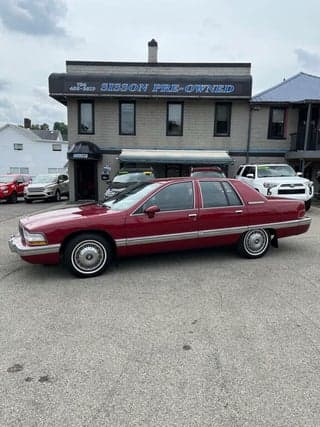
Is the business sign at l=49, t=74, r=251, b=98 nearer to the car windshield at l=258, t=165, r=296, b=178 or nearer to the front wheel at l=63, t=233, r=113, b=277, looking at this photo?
the car windshield at l=258, t=165, r=296, b=178

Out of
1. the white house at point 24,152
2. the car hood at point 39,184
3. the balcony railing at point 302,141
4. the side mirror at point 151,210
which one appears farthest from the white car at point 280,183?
the white house at point 24,152

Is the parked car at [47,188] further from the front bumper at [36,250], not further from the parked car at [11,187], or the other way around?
the front bumper at [36,250]

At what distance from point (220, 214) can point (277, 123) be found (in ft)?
45.8

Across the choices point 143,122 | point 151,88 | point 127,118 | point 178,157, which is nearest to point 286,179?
point 178,157

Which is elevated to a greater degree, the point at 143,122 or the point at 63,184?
the point at 143,122

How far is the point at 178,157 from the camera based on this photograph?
628 inches

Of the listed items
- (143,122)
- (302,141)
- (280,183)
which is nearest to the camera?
(280,183)

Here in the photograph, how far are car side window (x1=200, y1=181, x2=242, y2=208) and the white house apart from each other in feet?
118

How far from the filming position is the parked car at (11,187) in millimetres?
17297

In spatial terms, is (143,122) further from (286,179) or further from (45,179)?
(286,179)

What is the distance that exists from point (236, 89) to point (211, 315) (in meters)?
14.7

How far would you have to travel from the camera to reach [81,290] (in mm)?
4375

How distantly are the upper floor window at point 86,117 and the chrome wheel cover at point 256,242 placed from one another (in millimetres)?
13588

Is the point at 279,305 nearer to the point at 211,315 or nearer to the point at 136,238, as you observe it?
the point at 211,315
